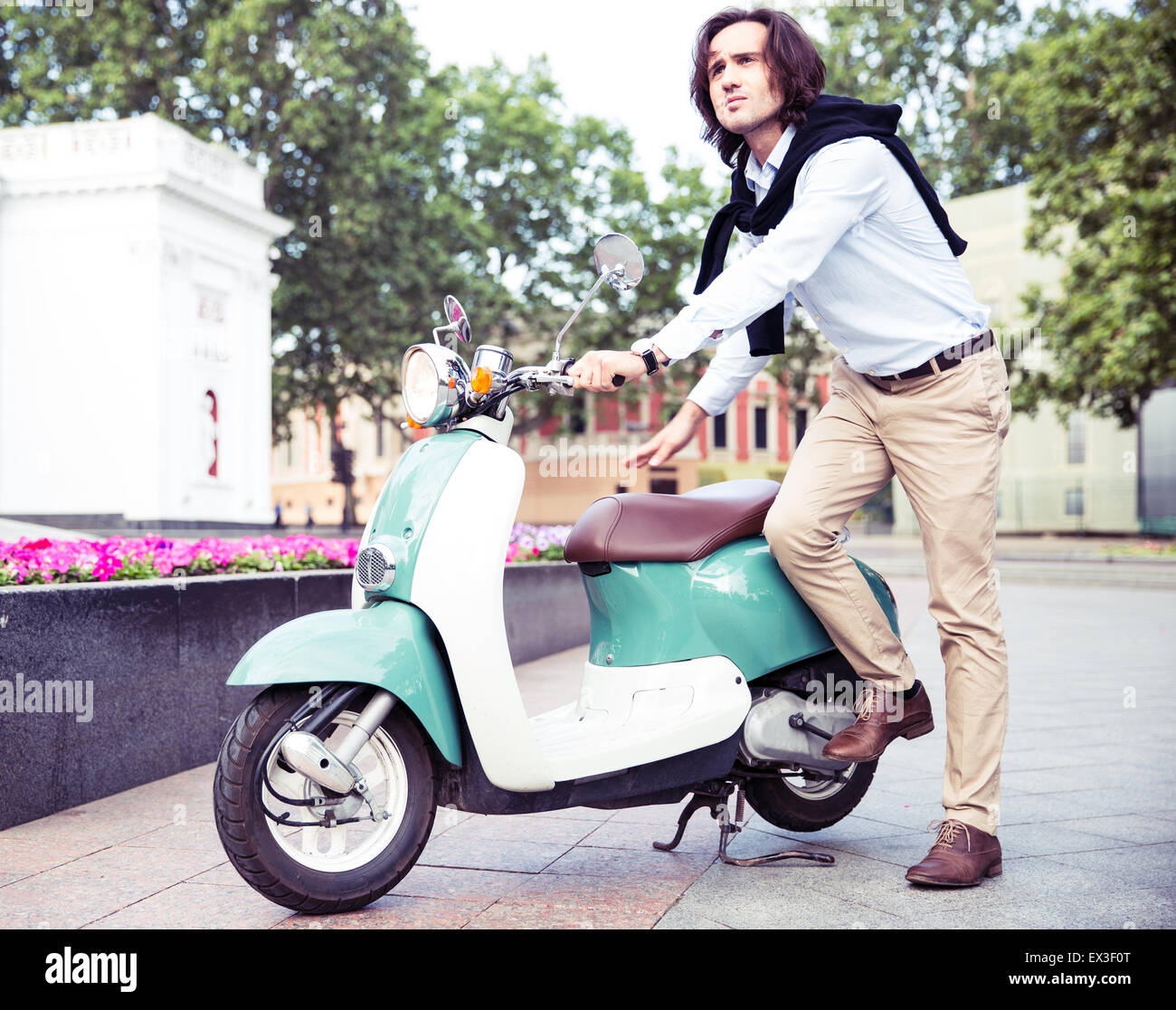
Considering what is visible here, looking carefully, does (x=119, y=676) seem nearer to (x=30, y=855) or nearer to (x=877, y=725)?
(x=30, y=855)

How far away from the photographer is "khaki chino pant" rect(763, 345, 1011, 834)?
10.3 feet

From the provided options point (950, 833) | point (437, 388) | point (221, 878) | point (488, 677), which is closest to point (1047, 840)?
point (950, 833)

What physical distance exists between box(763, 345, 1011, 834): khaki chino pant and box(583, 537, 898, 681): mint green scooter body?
10 cm

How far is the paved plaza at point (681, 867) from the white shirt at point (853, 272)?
1.34 metres

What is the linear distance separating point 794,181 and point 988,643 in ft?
4.28

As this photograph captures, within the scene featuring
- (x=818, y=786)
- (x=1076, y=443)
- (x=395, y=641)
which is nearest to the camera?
(x=395, y=641)

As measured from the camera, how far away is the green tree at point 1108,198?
63.7ft

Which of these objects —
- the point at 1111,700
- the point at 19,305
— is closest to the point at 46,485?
the point at 19,305

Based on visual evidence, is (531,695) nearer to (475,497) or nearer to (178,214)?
(475,497)

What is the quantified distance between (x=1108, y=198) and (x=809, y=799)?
20635mm

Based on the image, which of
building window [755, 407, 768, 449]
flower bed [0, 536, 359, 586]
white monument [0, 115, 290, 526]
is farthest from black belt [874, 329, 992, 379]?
building window [755, 407, 768, 449]

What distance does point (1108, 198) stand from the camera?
21.3 m

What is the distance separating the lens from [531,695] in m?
6.28
